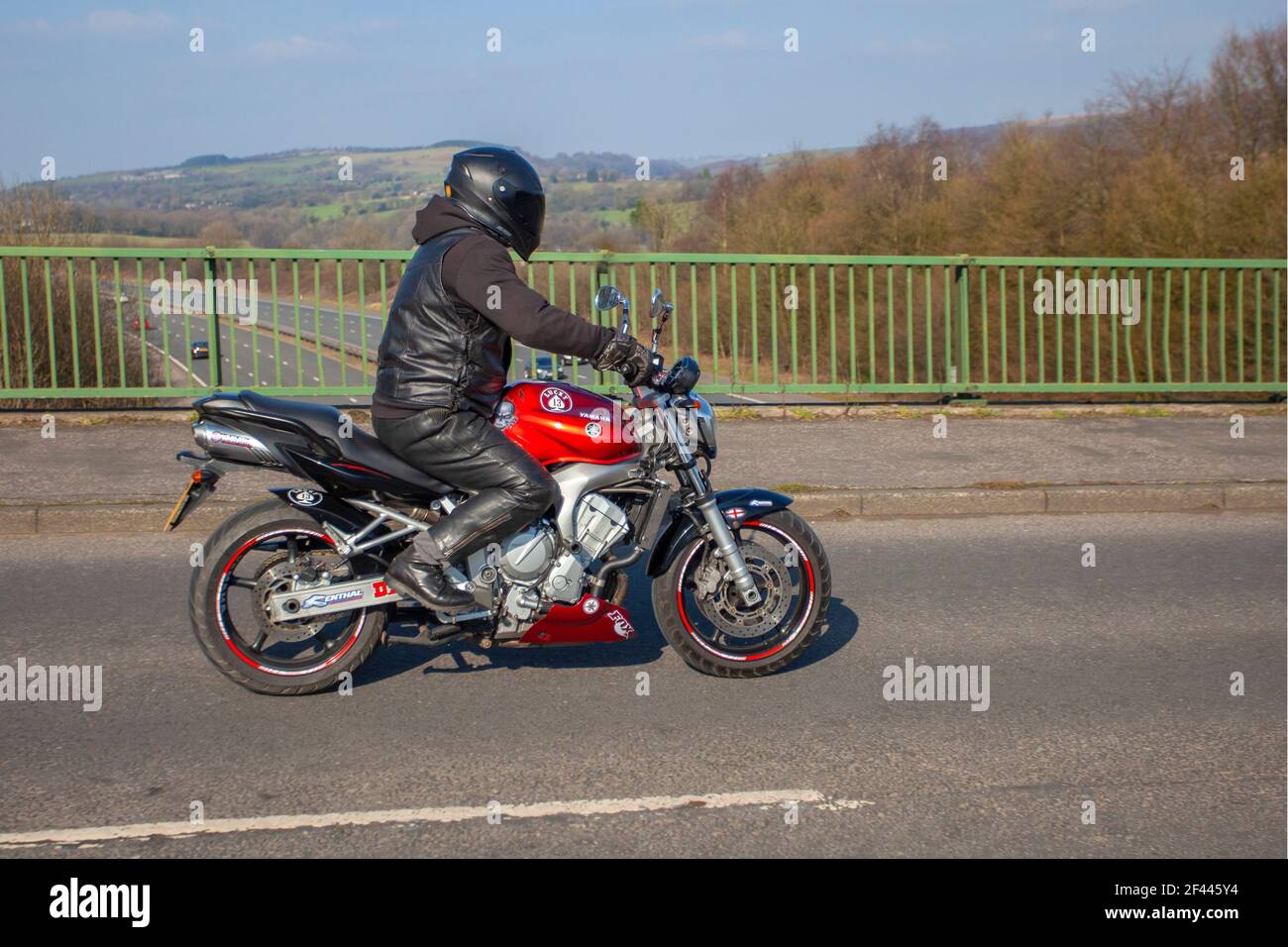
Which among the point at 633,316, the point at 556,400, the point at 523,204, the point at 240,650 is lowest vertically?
the point at 240,650

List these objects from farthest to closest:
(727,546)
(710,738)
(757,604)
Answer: (757,604)
(727,546)
(710,738)

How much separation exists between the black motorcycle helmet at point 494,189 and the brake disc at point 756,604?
154 cm

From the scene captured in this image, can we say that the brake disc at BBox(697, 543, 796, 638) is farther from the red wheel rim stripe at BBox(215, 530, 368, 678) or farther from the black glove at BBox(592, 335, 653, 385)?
the red wheel rim stripe at BBox(215, 530, 368, 678)

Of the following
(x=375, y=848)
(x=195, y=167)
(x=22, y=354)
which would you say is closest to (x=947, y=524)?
(x=375, y=848)

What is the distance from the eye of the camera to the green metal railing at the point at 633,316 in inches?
468

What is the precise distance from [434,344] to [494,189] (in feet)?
2.03

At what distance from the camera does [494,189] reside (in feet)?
16.5

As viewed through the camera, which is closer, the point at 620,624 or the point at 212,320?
the point at 620,624

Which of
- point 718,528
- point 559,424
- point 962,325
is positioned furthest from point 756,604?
point 962,325

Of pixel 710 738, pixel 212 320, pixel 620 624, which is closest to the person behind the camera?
pixel 710 738

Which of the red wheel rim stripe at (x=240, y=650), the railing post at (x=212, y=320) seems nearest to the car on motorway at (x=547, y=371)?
the red wheel rim stripe at (x=240, y=650)

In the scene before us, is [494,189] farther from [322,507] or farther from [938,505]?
[938,505]

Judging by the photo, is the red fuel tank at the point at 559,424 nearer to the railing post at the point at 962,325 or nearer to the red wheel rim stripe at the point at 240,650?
→ the red wheel rim stripe at the point at 240,650
